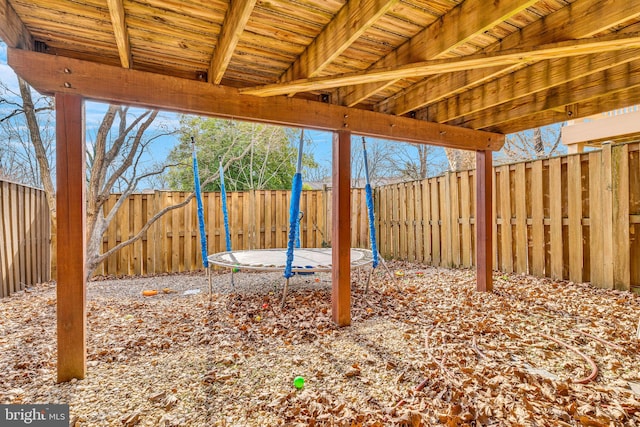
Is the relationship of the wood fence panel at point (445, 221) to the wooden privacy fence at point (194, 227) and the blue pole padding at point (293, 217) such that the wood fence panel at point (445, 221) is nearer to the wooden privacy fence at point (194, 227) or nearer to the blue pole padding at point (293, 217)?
the wooden privacy fence at point (194, 227)

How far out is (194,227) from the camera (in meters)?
5.87

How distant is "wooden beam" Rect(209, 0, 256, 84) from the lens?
1.53m

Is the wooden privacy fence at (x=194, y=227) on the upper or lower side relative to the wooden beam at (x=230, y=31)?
lower

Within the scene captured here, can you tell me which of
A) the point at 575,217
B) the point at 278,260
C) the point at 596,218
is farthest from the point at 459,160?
the point at 278,260

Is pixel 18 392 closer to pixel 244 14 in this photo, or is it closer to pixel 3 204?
pixel 244 14

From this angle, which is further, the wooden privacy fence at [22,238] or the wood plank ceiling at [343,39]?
the wooden privacy fence at [22,238]

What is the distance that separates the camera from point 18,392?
5.90ft

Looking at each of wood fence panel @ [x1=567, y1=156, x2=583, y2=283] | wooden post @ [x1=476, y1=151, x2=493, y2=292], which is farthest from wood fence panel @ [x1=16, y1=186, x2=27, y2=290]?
wood fence panel @ [x1=567, y1=156, x2=583, y2=283]

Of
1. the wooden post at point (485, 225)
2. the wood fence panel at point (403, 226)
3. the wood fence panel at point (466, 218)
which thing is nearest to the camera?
the wooden post at point (485, 225)

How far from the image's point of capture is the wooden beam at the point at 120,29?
148cm

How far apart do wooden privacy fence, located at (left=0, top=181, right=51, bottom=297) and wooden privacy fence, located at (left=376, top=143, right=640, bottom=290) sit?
6.31 meters

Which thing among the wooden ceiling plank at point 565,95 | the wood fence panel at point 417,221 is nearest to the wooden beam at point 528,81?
the wooden ceiling plank at point 565,95

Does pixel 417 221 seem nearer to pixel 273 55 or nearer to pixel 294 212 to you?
pixel 294 212

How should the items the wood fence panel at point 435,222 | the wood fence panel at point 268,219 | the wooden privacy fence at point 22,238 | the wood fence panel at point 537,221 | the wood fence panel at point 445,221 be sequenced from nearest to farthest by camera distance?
the wooden privacy fence at point 22,238
the wood fence panel at point 537,221
the wood fence panel at point 445,221
the wood fence panel at point 435,222
the wood fence panel at point 268,219
